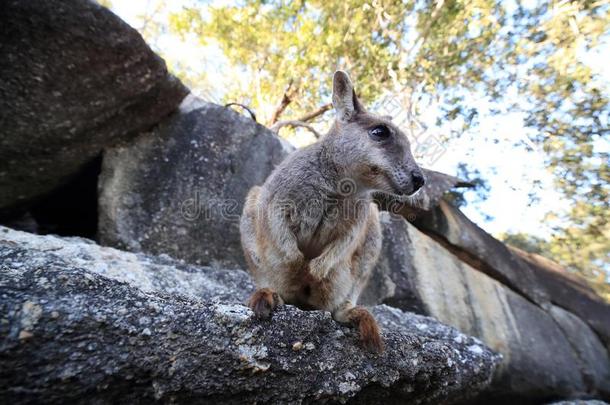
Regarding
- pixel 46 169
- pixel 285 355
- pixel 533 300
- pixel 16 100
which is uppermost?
pixel 16 100

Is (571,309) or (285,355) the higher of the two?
(285,355)

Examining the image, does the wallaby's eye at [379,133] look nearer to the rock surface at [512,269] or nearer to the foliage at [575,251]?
the rock surface at [512,269]

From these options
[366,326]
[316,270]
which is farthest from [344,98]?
[366,326]

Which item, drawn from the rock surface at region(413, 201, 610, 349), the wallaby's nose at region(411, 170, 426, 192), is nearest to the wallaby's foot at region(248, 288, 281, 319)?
the wallaby's nose at region(411, 170, 426, 192)

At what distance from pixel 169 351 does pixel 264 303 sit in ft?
2.10

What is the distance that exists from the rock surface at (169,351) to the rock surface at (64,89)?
86.9 inches

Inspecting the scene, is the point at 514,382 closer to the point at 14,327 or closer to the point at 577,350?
the point at 577,350

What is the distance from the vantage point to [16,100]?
3.59m

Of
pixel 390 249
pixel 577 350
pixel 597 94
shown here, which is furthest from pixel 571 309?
pixel 390 249

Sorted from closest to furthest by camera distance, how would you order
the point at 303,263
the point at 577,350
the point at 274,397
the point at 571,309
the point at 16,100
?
the point at 274,397 → the point at 303,263 → the point at 16,100 → the point at 577,350 → the point at 571,309

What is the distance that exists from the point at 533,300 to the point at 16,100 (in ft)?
30.4

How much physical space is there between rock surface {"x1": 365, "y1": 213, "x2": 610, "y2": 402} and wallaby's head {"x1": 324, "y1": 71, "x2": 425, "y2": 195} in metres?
2.59

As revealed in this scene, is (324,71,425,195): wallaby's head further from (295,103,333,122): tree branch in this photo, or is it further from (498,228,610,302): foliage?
(295,103,333,122): tree branch

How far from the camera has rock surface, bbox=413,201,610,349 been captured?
23.8ft
